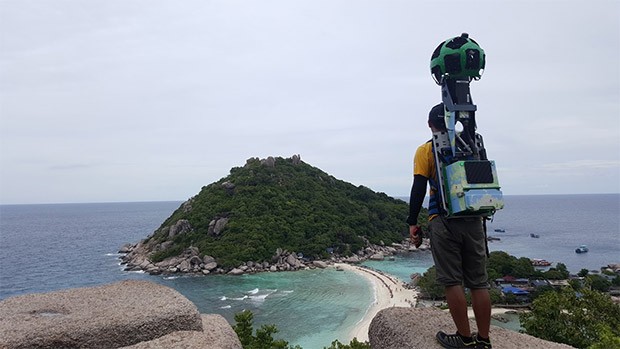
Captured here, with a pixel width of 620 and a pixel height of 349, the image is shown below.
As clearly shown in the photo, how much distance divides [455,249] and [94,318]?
184 inches

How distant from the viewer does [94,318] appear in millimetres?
5277

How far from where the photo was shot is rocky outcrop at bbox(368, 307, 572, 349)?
5137mm

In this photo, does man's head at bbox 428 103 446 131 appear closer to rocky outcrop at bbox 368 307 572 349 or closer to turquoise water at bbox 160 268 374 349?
rocky outcrop at bbox 368 307 572 349

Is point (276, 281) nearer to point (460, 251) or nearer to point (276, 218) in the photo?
point (276, 218)

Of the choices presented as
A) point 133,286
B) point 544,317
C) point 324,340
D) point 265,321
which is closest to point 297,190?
point 265,321

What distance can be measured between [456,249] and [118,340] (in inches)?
169

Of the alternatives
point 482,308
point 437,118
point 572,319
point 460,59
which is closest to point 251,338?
point 572,319

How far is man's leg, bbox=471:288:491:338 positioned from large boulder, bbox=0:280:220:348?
3.69 m

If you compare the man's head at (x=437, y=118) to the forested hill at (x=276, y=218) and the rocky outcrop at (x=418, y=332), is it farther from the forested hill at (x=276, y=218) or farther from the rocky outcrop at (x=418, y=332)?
the forested hill at (x=276, y=218)

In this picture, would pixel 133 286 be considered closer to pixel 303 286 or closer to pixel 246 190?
pixel 303 286

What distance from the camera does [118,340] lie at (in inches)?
199

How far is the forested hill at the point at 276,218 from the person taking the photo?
189 feet

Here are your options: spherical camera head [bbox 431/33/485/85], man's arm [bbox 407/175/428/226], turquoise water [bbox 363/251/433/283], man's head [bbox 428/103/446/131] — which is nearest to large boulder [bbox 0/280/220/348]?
man's arm [bbox 407/175/428/226]

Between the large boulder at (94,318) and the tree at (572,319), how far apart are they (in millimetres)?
15517
